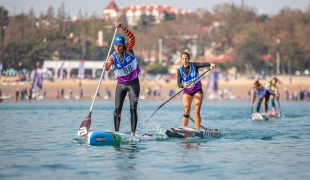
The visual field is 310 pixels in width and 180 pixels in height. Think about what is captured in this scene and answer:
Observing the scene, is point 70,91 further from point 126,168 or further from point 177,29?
point 177,29

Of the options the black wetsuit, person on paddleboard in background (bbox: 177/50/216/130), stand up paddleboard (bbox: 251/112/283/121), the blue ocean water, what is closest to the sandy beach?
stand up paddleboard (bbox: 251/112/283/121)

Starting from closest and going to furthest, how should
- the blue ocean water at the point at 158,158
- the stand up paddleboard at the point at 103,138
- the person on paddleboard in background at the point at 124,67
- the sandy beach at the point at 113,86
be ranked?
the blue ocean water at the point at 158,158 → the stand up paddleboard at the point at 103,138 → the person on paddleboard in background at the point at 124,67 → the sandy beach at the point at 113,86

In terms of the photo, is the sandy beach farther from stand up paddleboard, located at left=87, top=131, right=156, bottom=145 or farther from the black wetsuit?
stand up paddleboard, located at left=87, top=131, right=156, bottom=145

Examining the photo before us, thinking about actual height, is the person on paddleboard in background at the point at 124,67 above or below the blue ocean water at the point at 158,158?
above

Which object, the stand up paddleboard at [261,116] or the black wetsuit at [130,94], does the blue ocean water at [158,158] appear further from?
the stand up paddleboard at [261,116]

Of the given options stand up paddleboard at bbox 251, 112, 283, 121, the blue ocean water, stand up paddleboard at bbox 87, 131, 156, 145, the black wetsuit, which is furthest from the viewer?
stand up paddleboard at bbox 251, 112, 283, 121

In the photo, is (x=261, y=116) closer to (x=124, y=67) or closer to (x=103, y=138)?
(x=124, y=67)

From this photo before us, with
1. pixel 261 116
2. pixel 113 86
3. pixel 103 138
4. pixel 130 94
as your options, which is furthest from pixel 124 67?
pixel 113 86

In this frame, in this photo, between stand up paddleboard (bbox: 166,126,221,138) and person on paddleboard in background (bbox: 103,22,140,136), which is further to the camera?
stand up paddleboard (bbox: 166,126,221,138)

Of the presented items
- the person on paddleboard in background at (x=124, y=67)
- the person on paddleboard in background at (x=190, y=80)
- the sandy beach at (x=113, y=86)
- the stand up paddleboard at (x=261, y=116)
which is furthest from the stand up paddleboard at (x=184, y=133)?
the sandy beach at (x=113, y=86)

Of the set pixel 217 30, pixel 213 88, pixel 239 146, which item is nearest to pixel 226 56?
pixel 217 30

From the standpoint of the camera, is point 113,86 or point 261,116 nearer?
point 261,116

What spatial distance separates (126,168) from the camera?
45.1ft

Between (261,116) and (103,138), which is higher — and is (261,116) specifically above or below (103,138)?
above
